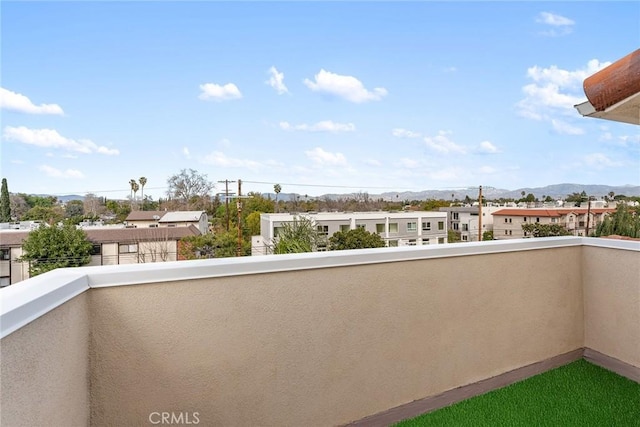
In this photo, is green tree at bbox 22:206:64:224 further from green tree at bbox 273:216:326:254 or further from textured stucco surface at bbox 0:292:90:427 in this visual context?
textured stucco surface at bbox 0:292:90:427

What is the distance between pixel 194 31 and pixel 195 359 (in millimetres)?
9585

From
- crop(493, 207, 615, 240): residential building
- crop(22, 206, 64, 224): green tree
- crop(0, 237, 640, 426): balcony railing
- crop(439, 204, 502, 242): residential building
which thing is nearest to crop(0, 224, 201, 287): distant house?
crop(22, 206, 64, 224): green tree

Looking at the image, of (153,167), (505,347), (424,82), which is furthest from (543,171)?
(153,167)

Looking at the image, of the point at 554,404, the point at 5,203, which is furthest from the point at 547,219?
the point at 5,203

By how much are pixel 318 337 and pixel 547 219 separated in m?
7.12

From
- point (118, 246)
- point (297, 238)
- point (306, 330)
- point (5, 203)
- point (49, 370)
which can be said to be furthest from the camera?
point (118, 246)

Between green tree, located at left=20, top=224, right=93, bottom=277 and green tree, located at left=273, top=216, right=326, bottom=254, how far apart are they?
189cm

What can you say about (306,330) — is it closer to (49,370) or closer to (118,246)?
(49,370)

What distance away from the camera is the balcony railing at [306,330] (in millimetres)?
1320

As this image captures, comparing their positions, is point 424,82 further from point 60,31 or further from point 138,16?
point 60,31

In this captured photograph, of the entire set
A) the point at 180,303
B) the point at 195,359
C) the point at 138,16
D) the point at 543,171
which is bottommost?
the point at 195,359

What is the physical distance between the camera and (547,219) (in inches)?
291

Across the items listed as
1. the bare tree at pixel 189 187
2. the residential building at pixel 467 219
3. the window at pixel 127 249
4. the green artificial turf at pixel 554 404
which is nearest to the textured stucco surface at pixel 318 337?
the green artificial turf at pixel 554 404

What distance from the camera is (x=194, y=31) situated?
9281 millimetres
